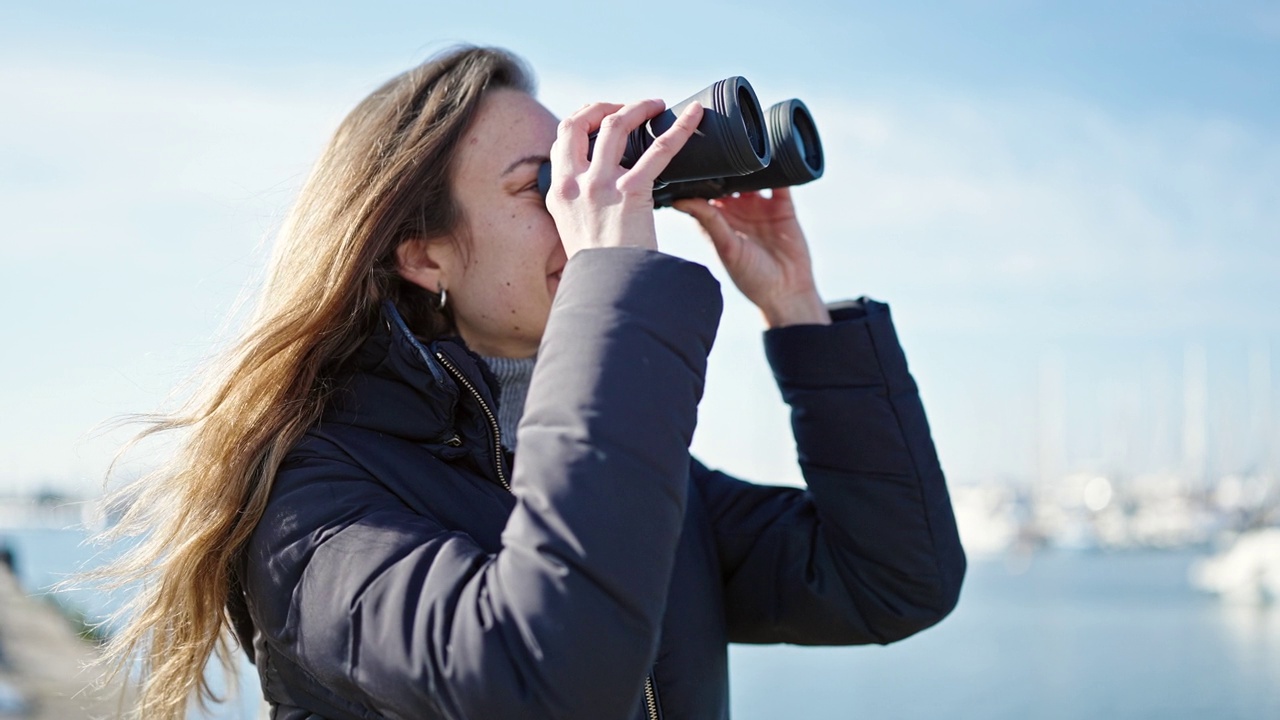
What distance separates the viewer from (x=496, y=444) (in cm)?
135

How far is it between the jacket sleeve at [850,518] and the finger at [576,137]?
565 mm

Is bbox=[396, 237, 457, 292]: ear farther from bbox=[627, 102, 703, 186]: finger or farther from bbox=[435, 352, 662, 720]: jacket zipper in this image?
bbox=[627, 102, 703, 186]: finger

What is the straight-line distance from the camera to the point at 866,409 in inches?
63.2

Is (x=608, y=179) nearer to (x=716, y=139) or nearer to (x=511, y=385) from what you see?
(x=716, y=139)

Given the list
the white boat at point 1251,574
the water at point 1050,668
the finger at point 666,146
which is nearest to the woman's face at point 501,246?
the finger at point 666,146

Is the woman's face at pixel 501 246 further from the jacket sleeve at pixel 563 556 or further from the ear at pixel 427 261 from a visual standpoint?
the jacket sleeve at pixel 563 556

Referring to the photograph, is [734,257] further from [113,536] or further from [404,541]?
[113,536]

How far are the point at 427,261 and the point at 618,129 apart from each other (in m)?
0.40

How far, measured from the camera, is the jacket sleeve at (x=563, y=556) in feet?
3.12

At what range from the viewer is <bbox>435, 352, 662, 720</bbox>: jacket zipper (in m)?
1.30

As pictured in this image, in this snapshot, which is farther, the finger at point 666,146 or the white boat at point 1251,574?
the white boat at point 1251,574

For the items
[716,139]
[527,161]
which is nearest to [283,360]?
[527,161]

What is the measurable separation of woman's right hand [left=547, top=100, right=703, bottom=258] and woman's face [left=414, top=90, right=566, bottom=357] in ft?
0.73

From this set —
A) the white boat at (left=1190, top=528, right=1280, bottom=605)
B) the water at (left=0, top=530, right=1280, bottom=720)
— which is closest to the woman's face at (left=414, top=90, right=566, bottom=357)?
the water at (left=0, top=530, right=1280, bottom=720)
